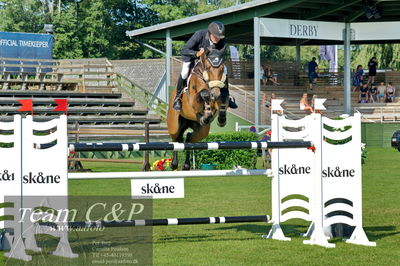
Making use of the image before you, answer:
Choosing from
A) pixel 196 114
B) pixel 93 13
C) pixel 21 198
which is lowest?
pixel 21 198

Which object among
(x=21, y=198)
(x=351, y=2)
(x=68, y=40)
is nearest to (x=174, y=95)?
(x=21, y=198)

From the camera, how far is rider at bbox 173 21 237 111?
9523mm

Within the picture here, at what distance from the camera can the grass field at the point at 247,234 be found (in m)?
8.30

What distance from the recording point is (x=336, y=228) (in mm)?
10000

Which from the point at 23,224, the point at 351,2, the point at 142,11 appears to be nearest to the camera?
the point at 23,224

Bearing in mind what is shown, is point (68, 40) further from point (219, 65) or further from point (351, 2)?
point (219, 65)

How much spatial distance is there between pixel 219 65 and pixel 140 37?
1075 inches

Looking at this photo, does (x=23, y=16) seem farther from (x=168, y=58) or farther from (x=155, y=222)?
(x=155, y=222)

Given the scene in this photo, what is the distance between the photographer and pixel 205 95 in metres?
9.51

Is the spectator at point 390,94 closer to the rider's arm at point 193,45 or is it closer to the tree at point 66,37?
the tree at point 66,37

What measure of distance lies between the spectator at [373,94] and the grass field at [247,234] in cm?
2048

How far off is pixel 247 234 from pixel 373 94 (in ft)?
95.5

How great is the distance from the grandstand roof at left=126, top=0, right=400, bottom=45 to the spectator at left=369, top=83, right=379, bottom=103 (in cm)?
329

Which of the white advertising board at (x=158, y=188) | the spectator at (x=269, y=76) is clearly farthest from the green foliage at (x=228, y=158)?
the spectator at (x=269, y=76)
